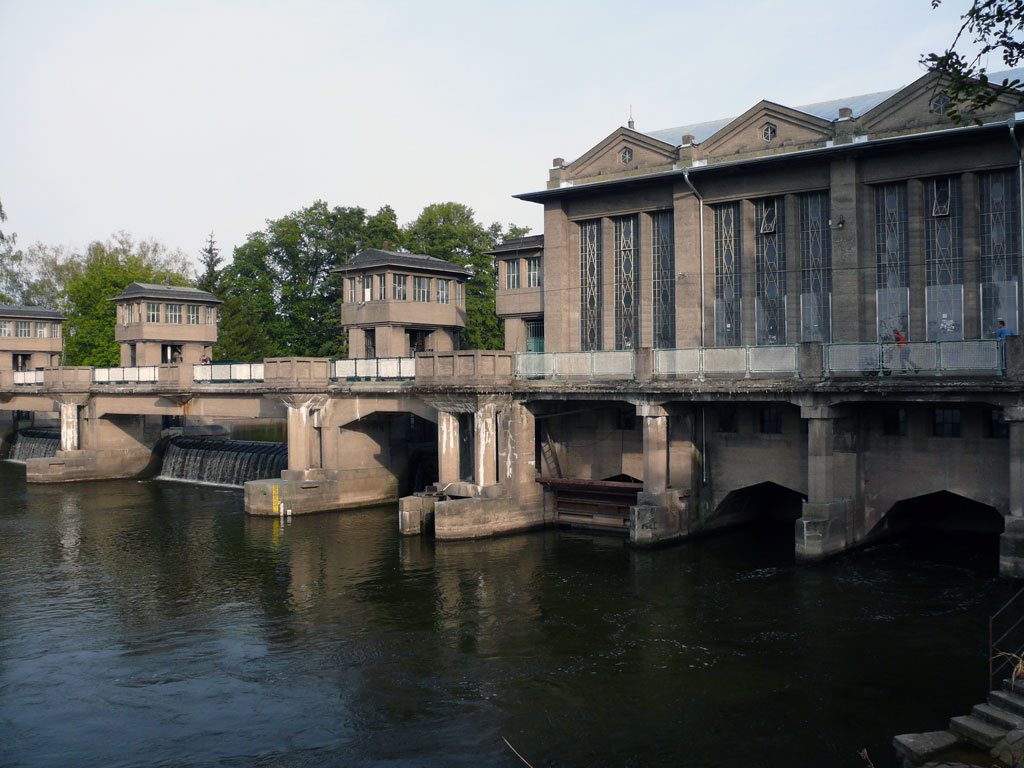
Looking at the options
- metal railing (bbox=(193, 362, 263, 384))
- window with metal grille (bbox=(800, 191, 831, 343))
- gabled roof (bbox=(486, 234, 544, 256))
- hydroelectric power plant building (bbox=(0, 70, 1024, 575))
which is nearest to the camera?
hydroelectric power plant building (bbox=(0, 70, 1024, 575))

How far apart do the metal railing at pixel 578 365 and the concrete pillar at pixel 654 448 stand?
159cm

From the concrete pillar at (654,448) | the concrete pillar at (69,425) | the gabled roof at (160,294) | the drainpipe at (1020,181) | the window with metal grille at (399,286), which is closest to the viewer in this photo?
the drainpipe at (1020,181)

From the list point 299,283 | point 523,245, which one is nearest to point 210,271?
point 299,283

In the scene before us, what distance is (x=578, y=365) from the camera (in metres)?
32.8

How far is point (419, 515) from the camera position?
3312 centimetres

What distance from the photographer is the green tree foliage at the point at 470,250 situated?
75.5 meters

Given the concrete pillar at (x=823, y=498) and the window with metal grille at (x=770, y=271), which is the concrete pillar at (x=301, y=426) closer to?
the window with metal grille at (x=770, y=271)

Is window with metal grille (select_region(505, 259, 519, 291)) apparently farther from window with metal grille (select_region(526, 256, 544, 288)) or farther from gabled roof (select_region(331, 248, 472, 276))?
gabled roof (select_region(331, 248, 472, 276))

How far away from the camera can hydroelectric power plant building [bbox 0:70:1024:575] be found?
26.9 metres

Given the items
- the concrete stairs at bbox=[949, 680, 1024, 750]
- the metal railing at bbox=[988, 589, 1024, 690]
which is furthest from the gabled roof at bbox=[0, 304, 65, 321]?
the concrete stairs at bbox=[949, 680, 1024, 750]

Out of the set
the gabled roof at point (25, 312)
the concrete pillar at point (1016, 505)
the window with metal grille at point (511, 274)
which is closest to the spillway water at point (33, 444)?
the gabled roof at point (25, 312)

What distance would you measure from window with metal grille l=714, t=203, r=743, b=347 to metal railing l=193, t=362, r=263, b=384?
22.5 m

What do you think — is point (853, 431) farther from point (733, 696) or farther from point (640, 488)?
point (733, 696)

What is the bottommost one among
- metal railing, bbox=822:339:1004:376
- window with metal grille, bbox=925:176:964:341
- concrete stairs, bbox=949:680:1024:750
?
concrete stairs, bbox=949:680:1024:750
